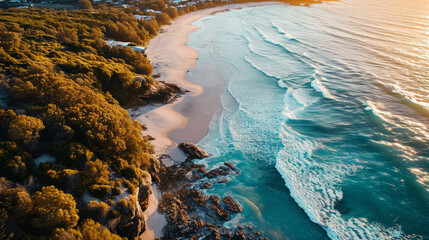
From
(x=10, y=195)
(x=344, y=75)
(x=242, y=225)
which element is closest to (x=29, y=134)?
(x=10, y=195)

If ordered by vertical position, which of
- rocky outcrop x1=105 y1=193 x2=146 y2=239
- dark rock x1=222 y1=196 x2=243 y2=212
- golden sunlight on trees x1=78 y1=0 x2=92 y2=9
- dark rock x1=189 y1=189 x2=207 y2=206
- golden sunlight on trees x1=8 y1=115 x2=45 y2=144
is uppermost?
golden sunlight on trees x1=78 y1=0 x2=92 y2=9

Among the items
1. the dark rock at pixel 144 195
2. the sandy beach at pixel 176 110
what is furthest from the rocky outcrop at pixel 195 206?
the dark rock at pixel 144 195

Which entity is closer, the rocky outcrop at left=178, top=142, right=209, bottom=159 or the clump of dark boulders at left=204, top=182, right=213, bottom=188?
the clump of dark boulders at left=204, top=182, right=213, bottom=188

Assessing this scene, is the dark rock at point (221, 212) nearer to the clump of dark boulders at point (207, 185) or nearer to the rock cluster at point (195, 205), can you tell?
the rock cluster at point (195, 205)

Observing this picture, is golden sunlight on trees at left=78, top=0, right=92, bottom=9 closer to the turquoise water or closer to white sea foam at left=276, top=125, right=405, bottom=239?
the turquoise water

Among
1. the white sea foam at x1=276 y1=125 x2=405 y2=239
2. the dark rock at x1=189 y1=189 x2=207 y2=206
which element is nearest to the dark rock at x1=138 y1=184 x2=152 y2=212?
the dark rock at x1=189 y1=189 x2=207 y2=206

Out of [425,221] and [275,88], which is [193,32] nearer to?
[275,88]

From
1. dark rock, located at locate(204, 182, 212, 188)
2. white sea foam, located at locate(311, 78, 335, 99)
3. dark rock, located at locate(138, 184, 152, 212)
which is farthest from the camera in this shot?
white sea foam, located at locate(311, 78, 335, 99)
